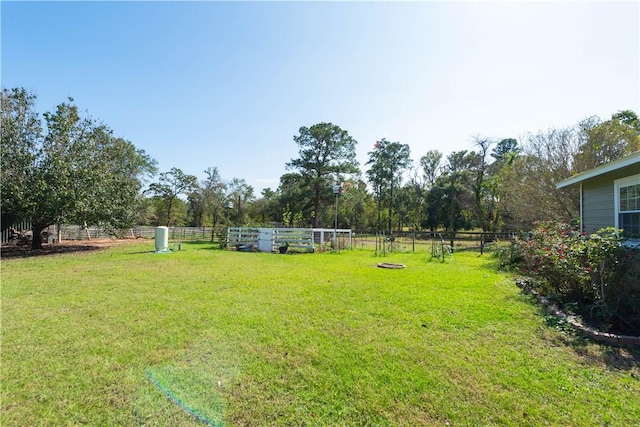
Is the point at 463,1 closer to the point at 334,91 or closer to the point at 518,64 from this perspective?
the point at 518,64

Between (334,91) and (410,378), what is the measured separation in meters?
10.6

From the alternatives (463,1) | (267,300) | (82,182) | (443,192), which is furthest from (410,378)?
(443,192)

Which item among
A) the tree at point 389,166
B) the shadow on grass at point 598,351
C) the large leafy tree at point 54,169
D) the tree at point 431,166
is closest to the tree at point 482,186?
the tree at point 431,166

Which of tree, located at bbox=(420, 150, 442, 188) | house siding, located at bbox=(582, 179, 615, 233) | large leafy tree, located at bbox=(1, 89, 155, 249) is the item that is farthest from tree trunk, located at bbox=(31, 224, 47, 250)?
tree, located at bbox=(420, 150, 442, 188)

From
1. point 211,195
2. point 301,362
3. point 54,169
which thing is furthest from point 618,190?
point 211,195

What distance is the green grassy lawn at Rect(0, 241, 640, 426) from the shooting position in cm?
210

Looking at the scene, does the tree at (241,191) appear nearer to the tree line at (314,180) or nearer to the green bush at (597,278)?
the tree line at (314,180)

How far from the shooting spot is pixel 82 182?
12281 millimetres

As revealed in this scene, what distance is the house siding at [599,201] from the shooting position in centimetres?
621

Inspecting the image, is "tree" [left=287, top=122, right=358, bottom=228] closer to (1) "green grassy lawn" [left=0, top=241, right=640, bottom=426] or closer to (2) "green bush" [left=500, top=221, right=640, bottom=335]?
(1) "green grassy lawn" [left=0, top=241, right=640, bottom=426]

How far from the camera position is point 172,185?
33156 mm

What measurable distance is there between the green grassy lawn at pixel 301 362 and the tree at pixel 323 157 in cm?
1911

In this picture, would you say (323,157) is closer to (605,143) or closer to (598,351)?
(605,143)

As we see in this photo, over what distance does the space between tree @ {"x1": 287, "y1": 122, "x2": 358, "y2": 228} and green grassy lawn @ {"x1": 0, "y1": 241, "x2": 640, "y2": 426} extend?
1911 centimetres
